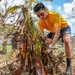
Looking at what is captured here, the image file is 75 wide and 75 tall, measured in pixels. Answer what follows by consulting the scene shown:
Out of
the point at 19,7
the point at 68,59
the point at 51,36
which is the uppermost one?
the point at 19,7

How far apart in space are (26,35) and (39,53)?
1.49 feet

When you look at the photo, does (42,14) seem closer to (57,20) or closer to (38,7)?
(38,7)

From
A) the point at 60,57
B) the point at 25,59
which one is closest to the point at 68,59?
the point at 60,57

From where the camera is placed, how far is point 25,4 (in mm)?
4387

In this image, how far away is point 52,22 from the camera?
5113 millimetres

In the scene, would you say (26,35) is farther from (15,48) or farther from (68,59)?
(68,59)

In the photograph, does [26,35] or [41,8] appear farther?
[41,8]

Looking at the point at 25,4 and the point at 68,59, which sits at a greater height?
the point at 25,4

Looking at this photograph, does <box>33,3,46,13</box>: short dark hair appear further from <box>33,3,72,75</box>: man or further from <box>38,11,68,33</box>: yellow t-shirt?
<box>38,11,68,33</box>: yellow t-shirt

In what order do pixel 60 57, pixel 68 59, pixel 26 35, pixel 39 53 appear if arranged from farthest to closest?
1. pixel 68 59
2. pixel 60 57
3. pixel 39 53
4. pixel 26 35

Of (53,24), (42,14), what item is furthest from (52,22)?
(42,14)

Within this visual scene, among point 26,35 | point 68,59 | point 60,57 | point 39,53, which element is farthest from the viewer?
point 68,59

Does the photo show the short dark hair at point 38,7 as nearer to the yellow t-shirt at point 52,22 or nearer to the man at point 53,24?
the man at point 53,24

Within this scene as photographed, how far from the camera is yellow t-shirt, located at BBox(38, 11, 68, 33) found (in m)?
5.02
